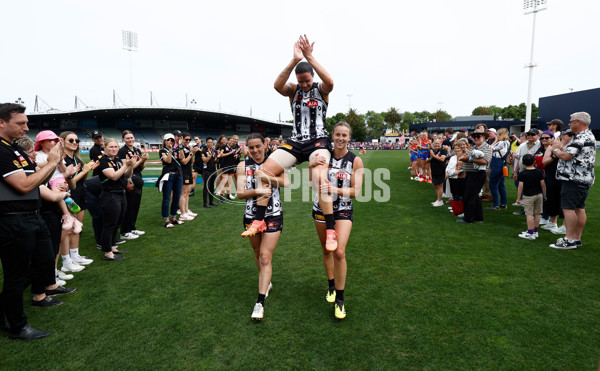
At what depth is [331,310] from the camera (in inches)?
151

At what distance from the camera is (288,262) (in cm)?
543

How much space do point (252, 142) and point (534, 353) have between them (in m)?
3.60

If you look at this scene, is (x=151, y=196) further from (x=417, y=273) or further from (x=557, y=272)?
(x=557, y=272)

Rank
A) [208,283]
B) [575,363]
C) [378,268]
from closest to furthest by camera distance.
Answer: [575,363]
[208,283]
[378,268]

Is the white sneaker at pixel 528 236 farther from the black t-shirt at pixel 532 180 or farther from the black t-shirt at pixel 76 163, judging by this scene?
the black t-shirt at pixel 76 163

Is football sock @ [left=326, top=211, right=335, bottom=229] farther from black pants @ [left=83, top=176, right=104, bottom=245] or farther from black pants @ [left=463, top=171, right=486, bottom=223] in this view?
black pants @ [left=463, top=171, right=486, bottom=223]

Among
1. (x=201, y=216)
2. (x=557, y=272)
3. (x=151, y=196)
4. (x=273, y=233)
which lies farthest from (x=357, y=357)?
(x=151, y=196)

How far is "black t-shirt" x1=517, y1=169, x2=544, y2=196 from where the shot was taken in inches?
249

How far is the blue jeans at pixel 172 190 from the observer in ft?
25.8

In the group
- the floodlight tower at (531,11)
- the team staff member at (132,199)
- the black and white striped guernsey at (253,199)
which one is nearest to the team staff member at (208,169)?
the team staff member at (132,199)

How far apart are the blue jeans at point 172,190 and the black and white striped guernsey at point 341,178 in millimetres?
5255

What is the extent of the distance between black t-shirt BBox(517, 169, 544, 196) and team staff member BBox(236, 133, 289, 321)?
5.35 meters

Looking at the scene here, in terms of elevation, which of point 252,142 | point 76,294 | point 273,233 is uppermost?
point 252,142

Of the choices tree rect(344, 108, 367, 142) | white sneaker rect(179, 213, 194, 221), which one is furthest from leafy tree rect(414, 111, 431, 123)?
white sneaker rect(179, 213, 194, 221)
